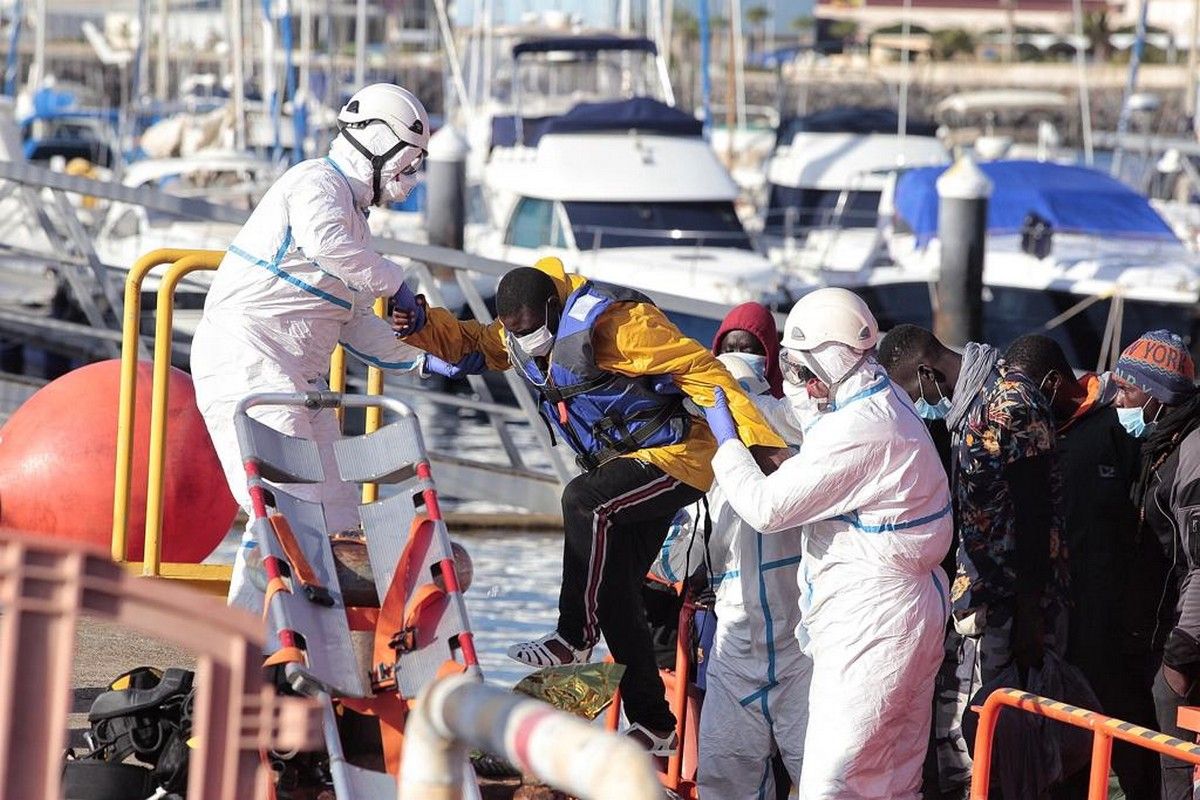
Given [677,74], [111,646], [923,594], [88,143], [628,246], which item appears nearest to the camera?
[923,594]

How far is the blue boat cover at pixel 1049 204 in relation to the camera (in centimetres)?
2152

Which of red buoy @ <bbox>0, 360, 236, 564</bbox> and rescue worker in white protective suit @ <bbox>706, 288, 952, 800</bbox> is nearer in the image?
rescue worker in white protective suit @ <bbox>706, 288, 952, 800</bbox>

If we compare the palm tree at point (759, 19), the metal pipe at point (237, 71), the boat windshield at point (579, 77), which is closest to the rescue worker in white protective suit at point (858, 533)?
the boat windshield at point (579, 77)

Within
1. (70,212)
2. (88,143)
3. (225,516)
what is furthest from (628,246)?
(88,143)

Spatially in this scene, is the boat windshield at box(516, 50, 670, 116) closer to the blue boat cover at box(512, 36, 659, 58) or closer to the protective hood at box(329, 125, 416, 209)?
Result: the blue boat cover at box(512, 36, 659, 58)

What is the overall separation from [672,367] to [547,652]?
0.95 metres

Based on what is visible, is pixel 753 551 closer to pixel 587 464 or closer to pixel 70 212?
pixel 587 464

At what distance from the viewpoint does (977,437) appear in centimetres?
555

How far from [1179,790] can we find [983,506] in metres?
1.00

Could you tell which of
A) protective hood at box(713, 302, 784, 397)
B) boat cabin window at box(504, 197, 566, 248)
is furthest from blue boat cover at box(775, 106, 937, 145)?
protective hood at box(713, 302, 784, 397)

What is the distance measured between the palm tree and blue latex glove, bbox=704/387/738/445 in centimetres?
4093

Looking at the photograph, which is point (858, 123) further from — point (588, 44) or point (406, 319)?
point (406, 319)

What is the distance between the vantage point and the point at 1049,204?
2167cm

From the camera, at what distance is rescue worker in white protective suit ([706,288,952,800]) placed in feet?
15.9
